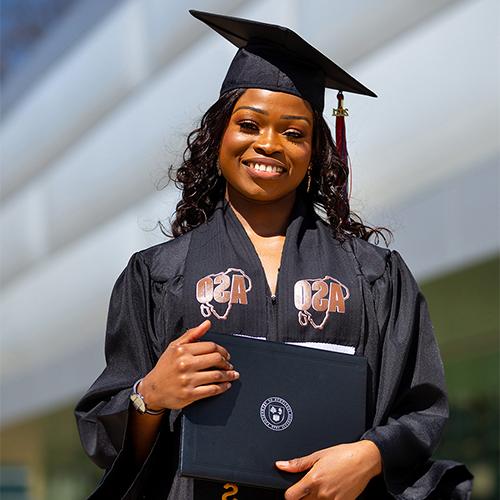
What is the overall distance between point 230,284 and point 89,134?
23.0ft

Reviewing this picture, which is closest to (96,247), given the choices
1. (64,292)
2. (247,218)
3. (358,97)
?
(64,292)

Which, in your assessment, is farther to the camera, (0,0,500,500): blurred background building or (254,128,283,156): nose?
(0,0,500,500): blurred background building

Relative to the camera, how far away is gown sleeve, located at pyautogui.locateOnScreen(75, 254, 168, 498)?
2607mm

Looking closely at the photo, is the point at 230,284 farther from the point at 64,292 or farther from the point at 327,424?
the point at 64,292

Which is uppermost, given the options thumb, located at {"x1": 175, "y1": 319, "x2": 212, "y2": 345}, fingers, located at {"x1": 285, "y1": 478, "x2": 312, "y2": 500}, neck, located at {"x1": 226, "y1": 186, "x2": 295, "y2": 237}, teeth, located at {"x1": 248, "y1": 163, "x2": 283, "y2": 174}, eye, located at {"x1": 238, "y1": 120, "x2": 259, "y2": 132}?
eye, located at {"x1": 238, "y1": 120, "x2": 259, "y2": 132}

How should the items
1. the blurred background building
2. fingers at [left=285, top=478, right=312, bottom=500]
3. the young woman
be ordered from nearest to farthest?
fingers at [left=285, top=478, right=312, bottom=500]
the young woman
the blurred background building

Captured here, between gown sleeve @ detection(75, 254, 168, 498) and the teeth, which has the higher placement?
the teeth

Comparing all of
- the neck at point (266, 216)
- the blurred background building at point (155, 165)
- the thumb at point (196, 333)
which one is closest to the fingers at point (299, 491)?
the thumb at point (196, 333)

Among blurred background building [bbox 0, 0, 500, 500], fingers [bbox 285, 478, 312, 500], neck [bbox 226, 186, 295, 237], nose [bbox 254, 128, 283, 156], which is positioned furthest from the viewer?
blurred background building [bbox 0, 0, 500, 500]

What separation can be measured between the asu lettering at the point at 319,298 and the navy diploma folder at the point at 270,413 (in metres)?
0.10

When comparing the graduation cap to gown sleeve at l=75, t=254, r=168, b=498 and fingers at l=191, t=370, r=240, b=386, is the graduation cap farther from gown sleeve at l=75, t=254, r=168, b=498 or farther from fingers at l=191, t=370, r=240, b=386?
fingers at l=191, t=370, r=240, b=386

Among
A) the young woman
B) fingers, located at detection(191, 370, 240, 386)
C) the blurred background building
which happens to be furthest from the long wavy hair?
the blurred background building

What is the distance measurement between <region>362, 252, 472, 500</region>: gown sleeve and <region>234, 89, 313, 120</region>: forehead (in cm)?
36

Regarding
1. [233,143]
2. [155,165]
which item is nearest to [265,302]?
[233,143]
